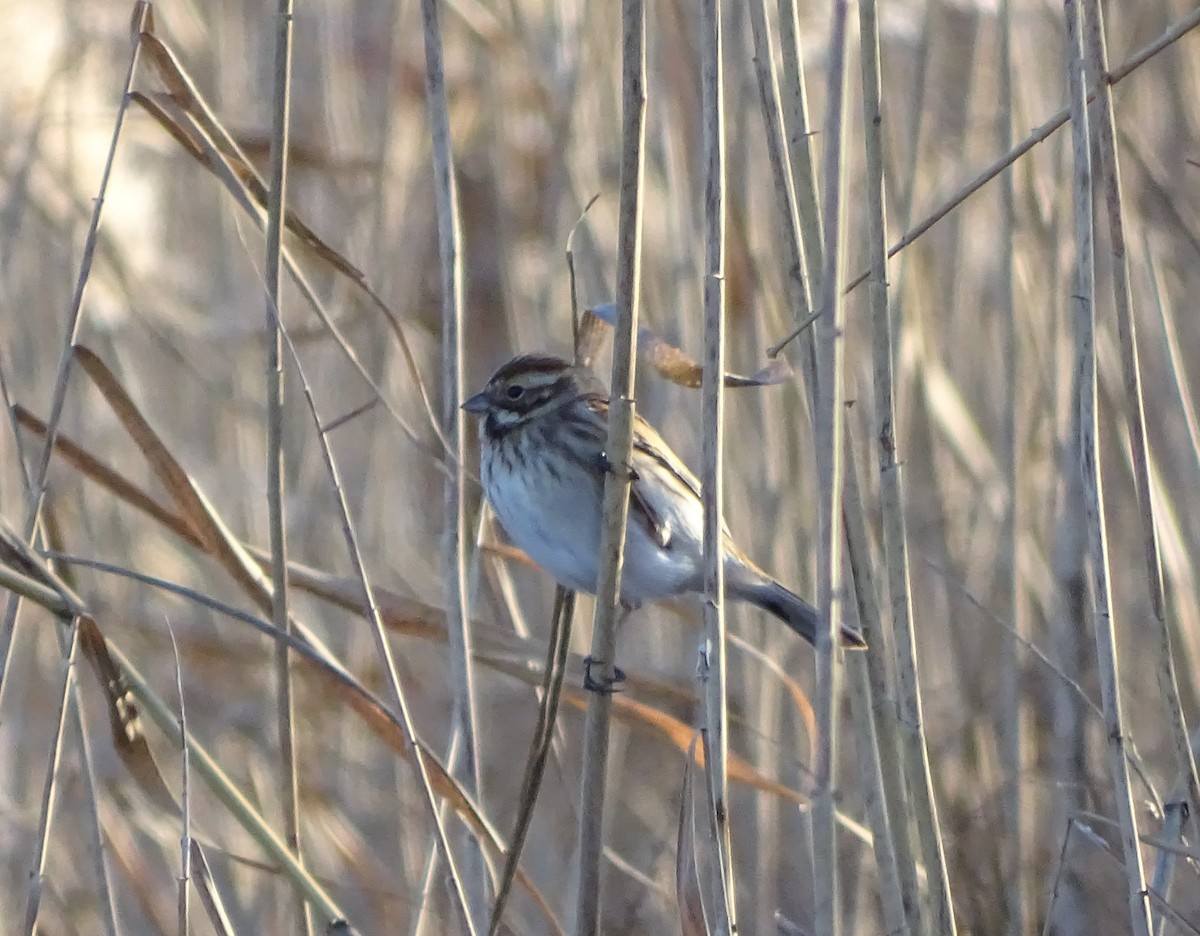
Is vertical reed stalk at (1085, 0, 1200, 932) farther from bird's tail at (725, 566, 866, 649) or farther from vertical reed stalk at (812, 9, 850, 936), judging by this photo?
bird's tail at (725, 566, 866, 649)

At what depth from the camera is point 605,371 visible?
2.46 metres

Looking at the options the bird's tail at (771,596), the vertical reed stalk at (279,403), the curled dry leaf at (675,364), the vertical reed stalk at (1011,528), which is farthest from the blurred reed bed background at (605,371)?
the curled dry leaf at (675,364)

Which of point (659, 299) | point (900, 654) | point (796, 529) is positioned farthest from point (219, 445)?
point (900, 654)

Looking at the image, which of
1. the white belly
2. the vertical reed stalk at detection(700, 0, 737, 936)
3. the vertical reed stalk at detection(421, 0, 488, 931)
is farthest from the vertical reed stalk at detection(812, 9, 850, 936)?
the white belly

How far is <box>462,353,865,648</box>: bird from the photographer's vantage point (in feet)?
6.59

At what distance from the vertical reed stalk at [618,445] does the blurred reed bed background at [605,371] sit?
0.67 m

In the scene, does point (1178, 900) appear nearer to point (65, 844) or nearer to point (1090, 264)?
point (1090, 264)

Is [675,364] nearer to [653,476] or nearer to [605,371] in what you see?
[653,476]

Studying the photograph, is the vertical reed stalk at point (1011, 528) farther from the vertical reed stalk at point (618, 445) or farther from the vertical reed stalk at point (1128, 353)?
the vertical reed stalk at point (618, 445)

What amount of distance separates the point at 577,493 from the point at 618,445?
2.36 feet

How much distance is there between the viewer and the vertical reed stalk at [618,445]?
4.02 feet

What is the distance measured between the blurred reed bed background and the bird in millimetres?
100

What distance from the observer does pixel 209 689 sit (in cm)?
315

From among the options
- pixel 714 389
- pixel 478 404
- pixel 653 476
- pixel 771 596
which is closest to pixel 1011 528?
pixel 771 596
